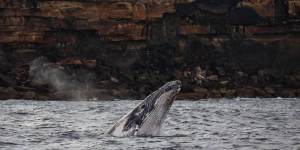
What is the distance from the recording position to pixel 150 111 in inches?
705

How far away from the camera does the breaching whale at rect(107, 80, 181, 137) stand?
17.9 metres

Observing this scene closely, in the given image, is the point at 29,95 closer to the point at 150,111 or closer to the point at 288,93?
the point at 288,93

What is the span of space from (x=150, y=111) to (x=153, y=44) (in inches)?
2572

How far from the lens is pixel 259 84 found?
78688 millimetres

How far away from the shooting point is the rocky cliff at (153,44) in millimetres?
77062

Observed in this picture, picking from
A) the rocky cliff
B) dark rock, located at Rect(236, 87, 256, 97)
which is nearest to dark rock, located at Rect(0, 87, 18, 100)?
the rocky cliff

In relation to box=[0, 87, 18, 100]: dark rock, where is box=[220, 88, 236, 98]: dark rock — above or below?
below

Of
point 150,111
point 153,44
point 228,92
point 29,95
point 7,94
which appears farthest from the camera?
point 153,44

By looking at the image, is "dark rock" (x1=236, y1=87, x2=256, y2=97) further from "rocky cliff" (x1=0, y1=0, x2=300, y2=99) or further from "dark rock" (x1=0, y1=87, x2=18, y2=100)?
"dark rock" (x1=0, y1=87, x2=18, y2=100)

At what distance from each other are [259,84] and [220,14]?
11647mm

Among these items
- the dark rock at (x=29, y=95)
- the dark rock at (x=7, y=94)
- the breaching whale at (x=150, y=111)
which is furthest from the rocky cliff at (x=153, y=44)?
the breaching whale at (x=150, y=111)

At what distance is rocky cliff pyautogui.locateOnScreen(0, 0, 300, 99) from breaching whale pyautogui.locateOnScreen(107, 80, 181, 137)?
5592 cm

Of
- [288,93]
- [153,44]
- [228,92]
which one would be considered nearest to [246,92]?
[228,92]

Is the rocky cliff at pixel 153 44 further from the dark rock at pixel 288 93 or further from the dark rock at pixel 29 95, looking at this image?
the dark rock at pixel 29 95
